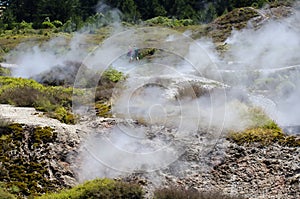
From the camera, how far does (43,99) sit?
13.8 meters

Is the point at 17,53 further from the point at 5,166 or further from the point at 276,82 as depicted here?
the point at 5,166

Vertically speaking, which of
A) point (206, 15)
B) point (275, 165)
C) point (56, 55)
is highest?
point (275, 165)

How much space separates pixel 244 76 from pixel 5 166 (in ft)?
33.5

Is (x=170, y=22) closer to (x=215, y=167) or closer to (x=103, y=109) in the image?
(x=103, y=109)

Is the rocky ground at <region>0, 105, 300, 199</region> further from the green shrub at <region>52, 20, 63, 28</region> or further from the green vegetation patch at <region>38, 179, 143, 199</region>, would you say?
the green shrub at <region>52, 20, 63, 28</region>

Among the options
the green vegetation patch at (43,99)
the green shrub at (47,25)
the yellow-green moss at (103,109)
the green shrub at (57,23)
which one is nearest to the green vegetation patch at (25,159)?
the green vegetation patch at (43,99)

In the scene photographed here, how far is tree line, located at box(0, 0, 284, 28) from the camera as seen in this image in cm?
4458

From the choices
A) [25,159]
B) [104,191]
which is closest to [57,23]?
[25,159]

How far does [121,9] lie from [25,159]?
38817mm

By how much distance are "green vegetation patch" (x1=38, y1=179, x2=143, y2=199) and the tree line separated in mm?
34817

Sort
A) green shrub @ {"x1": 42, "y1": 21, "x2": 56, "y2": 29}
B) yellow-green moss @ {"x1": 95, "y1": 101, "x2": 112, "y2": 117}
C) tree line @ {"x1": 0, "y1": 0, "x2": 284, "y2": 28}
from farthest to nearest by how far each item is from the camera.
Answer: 1. tree line @ {"x1": 0, "y1": 0, "x2": 284, "y2": 28}
2. green shrub @ {"x1": 42, "y1": 21, "x2": 56, "y2": 29}
3. yellow-green moss @ {"x1": 95, "y1": 101, "x2": 112, "y2": 117}

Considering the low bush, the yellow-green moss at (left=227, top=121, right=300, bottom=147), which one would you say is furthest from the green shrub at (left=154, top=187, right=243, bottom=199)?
the low bush

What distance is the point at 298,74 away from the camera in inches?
658

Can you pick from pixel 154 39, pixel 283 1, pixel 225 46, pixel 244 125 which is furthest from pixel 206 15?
pixel 244 125
